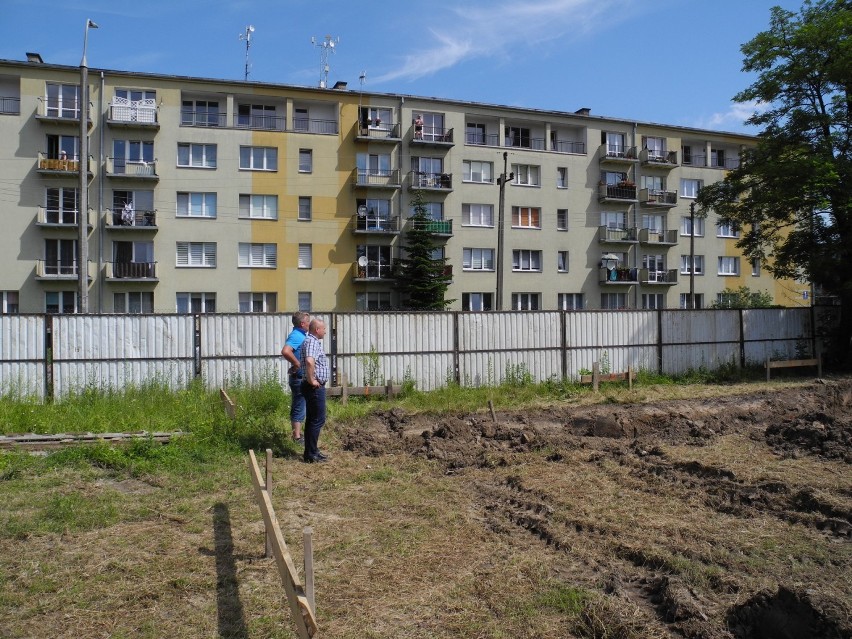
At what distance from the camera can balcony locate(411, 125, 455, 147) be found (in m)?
40.0

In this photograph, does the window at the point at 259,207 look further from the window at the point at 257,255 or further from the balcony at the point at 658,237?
the balcony at the point at 658,237

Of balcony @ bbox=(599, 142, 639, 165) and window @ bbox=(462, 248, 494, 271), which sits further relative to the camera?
balcony @ bbox=(599, 142, 639, 165)

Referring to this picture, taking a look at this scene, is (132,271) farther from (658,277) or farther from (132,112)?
(658,277)

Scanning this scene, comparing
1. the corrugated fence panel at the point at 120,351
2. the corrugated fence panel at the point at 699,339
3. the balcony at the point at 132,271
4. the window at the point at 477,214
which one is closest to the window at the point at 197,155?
the balcony at the point at 132,271

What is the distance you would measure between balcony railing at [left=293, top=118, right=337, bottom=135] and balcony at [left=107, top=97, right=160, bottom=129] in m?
7.69

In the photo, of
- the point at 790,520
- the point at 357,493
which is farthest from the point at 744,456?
the point at 357,493

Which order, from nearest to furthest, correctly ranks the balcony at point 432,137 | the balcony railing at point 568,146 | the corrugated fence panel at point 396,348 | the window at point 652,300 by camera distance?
the corrugated fence panel at point 396,348 < the balcony at point 432,137 < the balcony railing at point 568,146 < the window at point 652,300

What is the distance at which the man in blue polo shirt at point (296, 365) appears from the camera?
9.24 m

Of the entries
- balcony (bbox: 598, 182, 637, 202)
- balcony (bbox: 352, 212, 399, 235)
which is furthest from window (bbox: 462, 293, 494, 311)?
balcony (bbox: 598, 182, 637, 202)

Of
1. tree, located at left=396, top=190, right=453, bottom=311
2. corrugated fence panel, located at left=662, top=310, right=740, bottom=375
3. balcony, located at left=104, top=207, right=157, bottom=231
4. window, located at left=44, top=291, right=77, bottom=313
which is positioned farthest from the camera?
tree, located at left=396, top=190, right=453, bottom=311

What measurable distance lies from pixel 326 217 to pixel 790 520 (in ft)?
113

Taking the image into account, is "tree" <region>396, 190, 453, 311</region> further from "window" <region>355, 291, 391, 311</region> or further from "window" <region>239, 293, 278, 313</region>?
"window" <region>239, 293, 278, 313</region>

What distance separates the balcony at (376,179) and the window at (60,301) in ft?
53.4

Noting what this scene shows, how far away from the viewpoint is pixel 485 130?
43.2m
